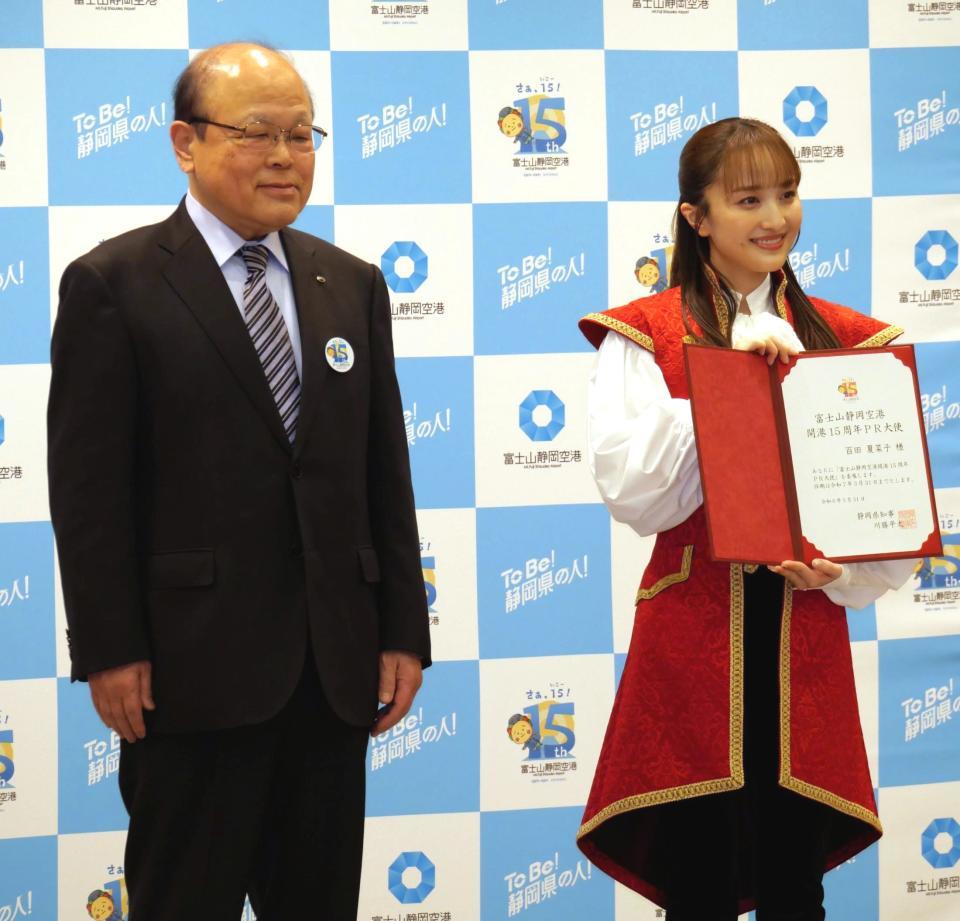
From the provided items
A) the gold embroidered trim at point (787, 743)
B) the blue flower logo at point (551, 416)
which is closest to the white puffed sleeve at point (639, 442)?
the gold embroidered trim at point (787, 743)

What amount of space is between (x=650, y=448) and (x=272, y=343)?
0.60m

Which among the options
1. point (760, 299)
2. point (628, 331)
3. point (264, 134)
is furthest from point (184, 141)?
point (760, 299)

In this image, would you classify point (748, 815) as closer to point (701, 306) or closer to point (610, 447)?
point (610, 447)

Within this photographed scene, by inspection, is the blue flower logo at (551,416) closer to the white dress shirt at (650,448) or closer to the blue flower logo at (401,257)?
the blue flower logo at (401,257)

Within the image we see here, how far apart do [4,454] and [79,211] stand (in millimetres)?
636

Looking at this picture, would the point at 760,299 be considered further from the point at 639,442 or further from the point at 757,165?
the point at 639,442

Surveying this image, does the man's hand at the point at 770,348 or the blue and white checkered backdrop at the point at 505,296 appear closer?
the man's hand at the point at 770,348

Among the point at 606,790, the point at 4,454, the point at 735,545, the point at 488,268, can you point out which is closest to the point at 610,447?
the point at 735,545

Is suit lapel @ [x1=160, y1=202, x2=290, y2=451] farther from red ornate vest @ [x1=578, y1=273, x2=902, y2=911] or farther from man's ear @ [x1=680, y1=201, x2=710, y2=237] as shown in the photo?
man's ear @ [x1=680, y1=201, x2=710, y2=237]

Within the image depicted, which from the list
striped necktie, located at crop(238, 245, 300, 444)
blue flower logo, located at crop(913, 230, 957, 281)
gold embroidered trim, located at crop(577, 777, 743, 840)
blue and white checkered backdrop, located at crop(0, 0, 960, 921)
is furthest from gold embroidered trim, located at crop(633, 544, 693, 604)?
blue flower logo, located at crop(913, 230, 957, 281)

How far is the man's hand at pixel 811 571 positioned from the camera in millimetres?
1876

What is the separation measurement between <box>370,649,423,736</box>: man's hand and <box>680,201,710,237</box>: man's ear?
0.86 m

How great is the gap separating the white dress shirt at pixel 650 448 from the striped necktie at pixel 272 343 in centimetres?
50

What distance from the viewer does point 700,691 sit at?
201 centimetres
